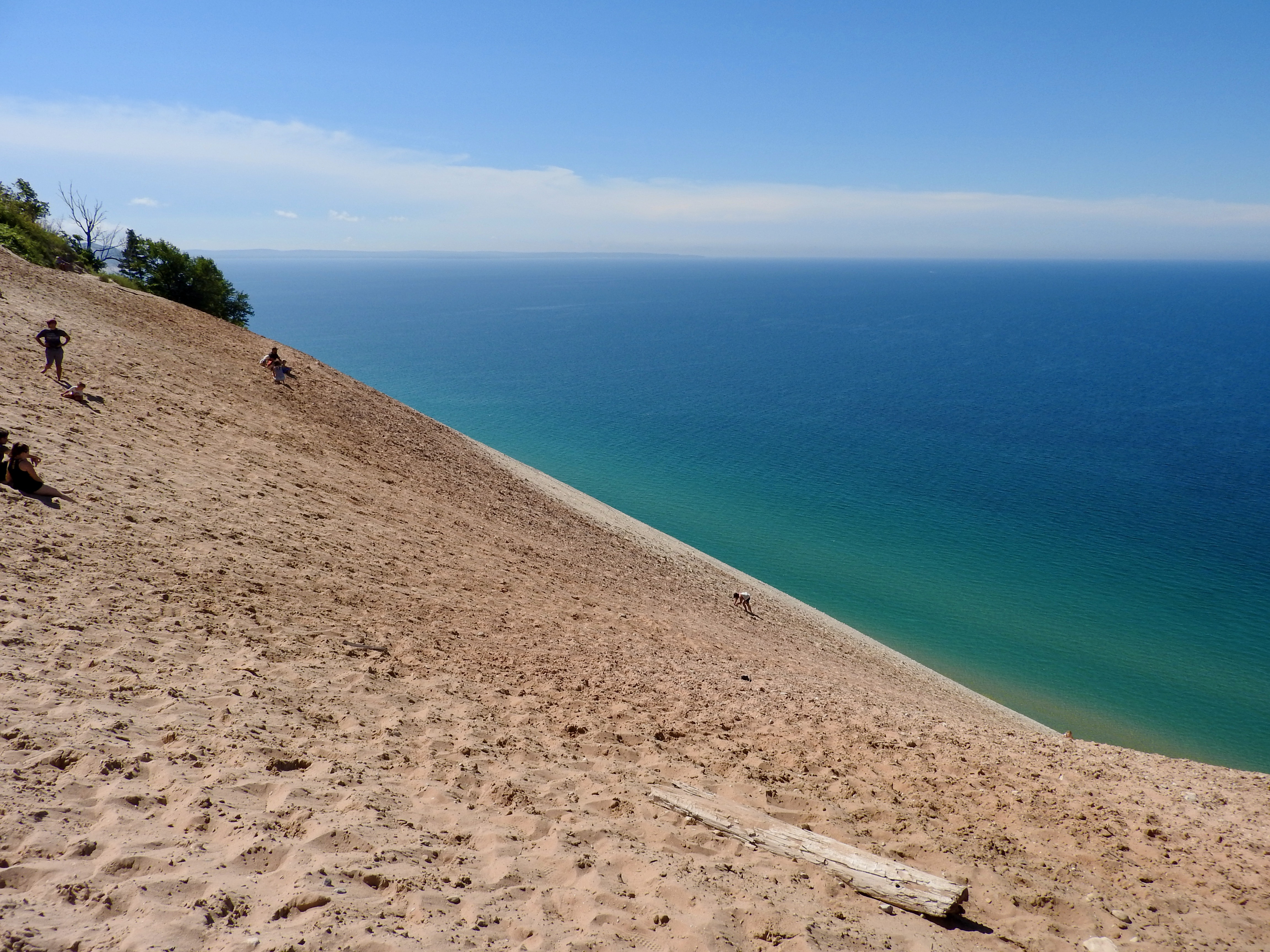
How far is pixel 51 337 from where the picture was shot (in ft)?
54.0

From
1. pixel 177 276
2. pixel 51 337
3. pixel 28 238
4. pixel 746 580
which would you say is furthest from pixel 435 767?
pixel 177 276

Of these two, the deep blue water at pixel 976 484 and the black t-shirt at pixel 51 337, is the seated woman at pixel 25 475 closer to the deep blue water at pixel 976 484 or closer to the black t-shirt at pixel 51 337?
the black t-shirt at pixel 51 337

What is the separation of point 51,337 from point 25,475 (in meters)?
7.30

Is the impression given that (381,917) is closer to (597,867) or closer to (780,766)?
(597,867)

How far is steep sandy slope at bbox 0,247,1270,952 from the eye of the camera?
5.58 m

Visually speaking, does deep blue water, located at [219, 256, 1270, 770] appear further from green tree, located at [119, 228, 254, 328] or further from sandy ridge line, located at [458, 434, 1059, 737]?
green tree, located at [119, 228, 254, 328]

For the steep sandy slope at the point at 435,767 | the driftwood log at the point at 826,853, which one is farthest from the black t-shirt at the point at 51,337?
the driftwood log at the point at 826,853

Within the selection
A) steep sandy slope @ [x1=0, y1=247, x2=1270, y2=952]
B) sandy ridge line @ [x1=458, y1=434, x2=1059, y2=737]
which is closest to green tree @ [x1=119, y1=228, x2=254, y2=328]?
sandy ridge line @ [x1=458, y1=434, x2=1059, y2=737]

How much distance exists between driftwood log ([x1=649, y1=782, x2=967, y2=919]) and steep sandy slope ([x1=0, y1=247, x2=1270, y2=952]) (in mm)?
202

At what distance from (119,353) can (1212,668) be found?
41599 millimetres

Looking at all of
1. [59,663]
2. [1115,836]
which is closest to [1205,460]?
[1115,836]

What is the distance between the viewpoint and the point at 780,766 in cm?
952

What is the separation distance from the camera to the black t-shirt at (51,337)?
16391 mm

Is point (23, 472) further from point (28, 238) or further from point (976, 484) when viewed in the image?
point (976, 484)
